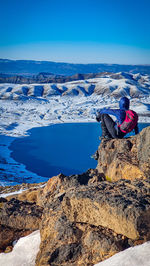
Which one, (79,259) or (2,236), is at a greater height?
(79,259)

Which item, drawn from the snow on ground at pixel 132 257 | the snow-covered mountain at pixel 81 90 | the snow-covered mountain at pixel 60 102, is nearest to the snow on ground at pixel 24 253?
the snow on ground at pixel 132 257

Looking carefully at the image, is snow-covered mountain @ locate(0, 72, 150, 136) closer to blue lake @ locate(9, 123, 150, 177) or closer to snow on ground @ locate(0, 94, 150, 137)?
snow on ground @ locate(0, 94, 150, 137)


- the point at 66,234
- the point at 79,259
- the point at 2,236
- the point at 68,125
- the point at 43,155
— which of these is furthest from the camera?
the point at 68,125

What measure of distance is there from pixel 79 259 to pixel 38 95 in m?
85.2

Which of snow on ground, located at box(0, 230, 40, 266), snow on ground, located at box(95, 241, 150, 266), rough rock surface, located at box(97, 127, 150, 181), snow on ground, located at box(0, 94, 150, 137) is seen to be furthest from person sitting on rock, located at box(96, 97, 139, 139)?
snow on ground, located at box(0, 94, 150, 137)

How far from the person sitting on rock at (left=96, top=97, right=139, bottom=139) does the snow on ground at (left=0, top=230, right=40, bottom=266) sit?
2.90 meters

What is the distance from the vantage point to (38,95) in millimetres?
86000

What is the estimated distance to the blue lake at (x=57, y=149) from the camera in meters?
29.4

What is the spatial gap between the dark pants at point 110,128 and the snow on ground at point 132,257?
3.25 metres

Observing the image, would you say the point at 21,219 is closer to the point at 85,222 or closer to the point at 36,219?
the point at 36,219

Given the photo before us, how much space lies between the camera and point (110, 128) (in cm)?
589

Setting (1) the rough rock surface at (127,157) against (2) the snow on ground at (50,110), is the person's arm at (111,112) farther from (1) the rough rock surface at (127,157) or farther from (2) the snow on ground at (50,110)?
(2) the snow on ground at (50,110)

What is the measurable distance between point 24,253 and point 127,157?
8.31 ft

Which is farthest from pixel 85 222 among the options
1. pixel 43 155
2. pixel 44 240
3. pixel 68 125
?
pixel 68 125
